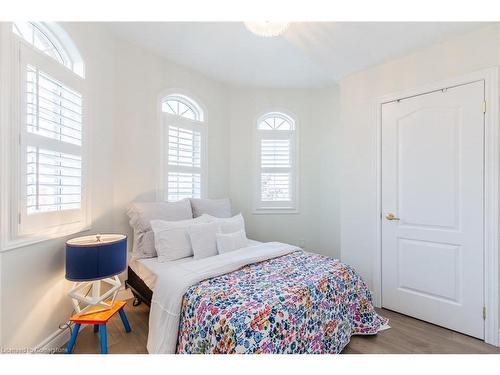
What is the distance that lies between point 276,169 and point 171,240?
2.12 m

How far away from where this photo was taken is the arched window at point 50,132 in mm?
1555

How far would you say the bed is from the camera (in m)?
1.34

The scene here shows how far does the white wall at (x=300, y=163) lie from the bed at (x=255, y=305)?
63.5 inches

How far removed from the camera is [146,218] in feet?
8.09

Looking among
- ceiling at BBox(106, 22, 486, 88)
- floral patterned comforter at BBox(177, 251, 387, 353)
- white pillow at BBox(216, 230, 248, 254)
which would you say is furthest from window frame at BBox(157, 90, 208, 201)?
floral patterned comforter at BBox(177, 251, 387, 353)

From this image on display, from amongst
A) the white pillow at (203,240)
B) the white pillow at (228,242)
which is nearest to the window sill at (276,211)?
the white pillow at (228,242)

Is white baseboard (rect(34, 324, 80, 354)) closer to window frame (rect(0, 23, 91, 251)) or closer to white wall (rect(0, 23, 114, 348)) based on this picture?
white wall (rect(0, 23, 114, 348))

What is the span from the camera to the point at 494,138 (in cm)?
189

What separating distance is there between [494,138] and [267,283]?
2101 mm

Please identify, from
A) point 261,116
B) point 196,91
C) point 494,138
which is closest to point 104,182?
point 196,91

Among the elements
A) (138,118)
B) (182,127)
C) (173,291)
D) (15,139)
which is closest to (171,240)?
(173,291)

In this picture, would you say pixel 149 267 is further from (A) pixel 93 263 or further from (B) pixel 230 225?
(B) pixel 230 225

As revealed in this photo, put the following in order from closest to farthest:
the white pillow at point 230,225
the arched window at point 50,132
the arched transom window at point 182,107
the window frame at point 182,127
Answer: the arched window at point 50,132, the white pillow at point 230,225, the window frame at point 182,127, the arched transom window at point 182,107

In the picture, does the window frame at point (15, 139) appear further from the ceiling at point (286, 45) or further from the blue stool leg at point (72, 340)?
the ceiling at point (286, 45)
